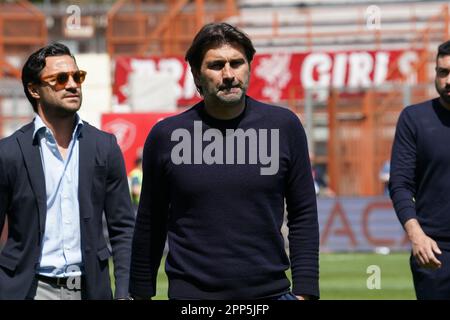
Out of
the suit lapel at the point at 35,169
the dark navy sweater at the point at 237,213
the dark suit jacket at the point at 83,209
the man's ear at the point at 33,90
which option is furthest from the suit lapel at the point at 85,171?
the dark navy sweater at the point at 237,213

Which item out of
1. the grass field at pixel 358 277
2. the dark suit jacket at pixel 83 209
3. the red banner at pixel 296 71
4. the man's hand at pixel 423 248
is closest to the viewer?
the dark suit jacket at pixel 83 209

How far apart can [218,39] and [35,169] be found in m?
1.37

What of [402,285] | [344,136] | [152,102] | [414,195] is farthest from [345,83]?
[414,195]

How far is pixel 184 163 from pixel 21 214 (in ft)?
3.90

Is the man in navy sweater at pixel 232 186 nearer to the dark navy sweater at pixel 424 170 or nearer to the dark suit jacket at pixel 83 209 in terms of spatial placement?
the dark suit jacket at pixel 83 209

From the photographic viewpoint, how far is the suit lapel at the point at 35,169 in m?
6.34

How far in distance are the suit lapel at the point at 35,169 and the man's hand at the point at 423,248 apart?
2.07 meters

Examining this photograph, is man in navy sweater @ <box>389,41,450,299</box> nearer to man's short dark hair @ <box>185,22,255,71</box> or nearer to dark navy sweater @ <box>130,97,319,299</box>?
dark navy sweater @ <box>130,97,319,299</box>

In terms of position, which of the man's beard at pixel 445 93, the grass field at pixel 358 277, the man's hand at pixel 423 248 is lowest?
the grass field at pixel 358 277

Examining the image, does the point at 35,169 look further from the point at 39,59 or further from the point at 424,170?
the point at 424,170

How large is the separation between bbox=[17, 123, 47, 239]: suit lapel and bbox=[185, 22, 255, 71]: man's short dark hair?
46.9 inches

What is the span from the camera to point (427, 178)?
728 centimetres

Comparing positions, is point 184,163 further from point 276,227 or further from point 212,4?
point 212,4

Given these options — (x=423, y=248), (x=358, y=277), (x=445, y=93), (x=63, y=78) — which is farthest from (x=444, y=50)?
(x=358, y=277)
